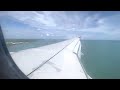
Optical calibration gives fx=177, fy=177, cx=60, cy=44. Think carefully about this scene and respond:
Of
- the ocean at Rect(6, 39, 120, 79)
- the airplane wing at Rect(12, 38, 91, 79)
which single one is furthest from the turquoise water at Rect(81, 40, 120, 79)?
the airplane wing at Rect(12, 38, 91, 79)

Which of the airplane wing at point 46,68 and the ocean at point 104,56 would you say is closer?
the ocean at point 104,56

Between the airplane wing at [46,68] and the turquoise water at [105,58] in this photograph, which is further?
the airplane wing at [46,68]

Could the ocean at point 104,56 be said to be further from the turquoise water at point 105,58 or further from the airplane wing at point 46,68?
the airplane wing at point 46,68

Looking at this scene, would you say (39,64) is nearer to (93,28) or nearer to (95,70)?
(95,70)

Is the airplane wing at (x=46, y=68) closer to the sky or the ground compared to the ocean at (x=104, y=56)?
closer to the ground

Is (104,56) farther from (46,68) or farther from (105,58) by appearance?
(46,68)

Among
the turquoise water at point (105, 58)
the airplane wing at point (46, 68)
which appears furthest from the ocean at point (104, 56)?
the airplane wing at point (46, 68)

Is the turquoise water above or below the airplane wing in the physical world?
above

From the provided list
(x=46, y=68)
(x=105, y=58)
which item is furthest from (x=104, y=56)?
(x=46, y=68)

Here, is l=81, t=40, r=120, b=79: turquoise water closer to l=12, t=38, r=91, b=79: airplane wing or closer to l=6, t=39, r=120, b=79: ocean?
l=6, t=39, r=120, b=79: ocean
